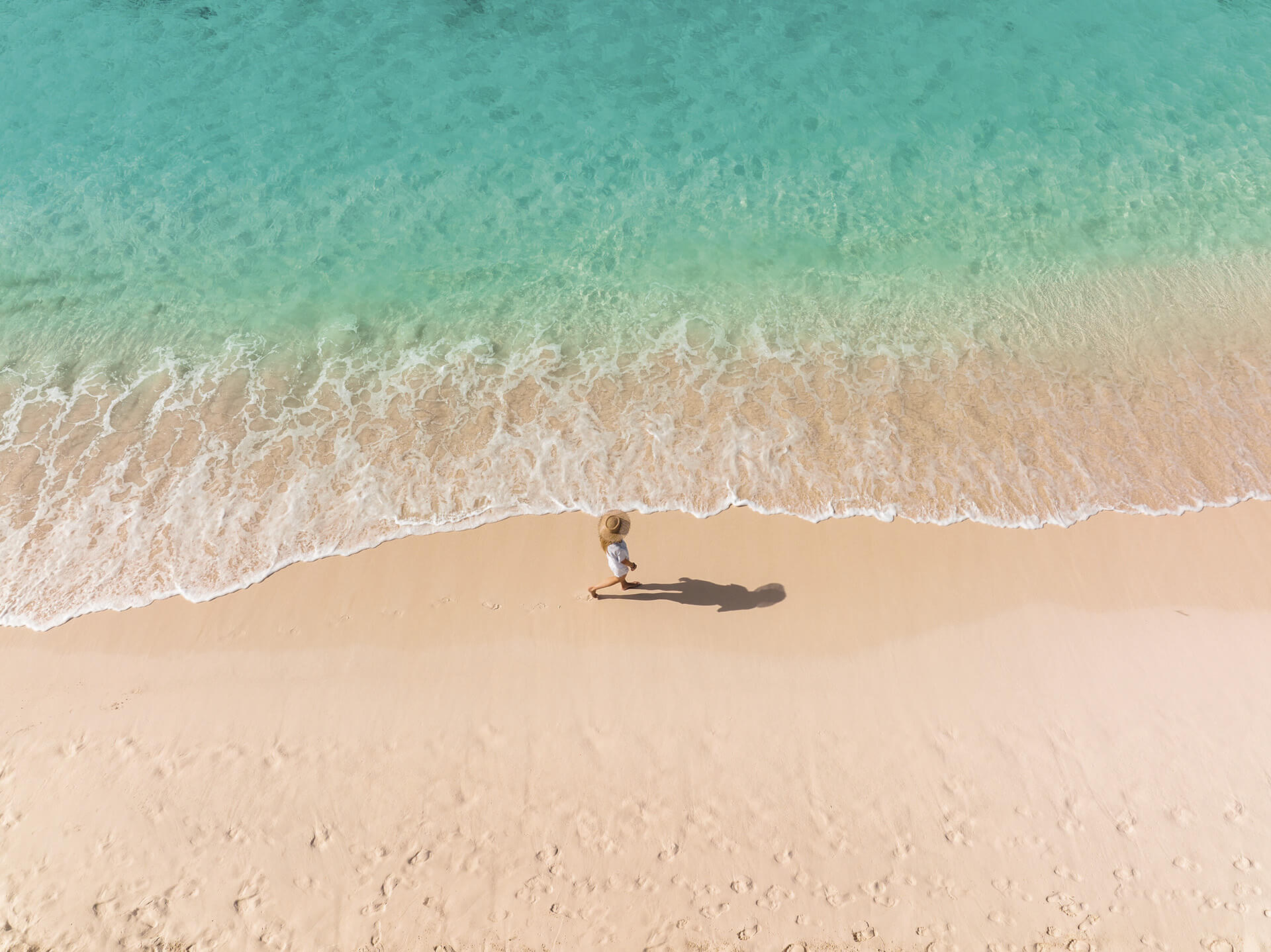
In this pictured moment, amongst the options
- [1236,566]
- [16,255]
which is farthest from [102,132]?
[1236,566]

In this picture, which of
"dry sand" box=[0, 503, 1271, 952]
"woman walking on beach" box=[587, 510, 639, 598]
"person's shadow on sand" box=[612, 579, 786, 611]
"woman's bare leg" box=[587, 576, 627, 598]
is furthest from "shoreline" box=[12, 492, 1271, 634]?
"woman walking on beach" box=[587, 510, 639, 598]

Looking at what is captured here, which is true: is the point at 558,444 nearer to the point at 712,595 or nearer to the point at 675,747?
the point at 712,595

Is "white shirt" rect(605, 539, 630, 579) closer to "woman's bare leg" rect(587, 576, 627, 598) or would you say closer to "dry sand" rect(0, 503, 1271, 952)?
"woman's bare leg" rect(587, 576, 627, 598)

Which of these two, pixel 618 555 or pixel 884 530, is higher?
pixel 618 555

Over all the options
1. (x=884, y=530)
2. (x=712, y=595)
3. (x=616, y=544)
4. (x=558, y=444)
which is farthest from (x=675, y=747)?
(x=558, y=444)

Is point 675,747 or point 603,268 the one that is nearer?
point 675,747

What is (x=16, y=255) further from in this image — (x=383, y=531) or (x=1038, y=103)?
(x=1038, y=103)
